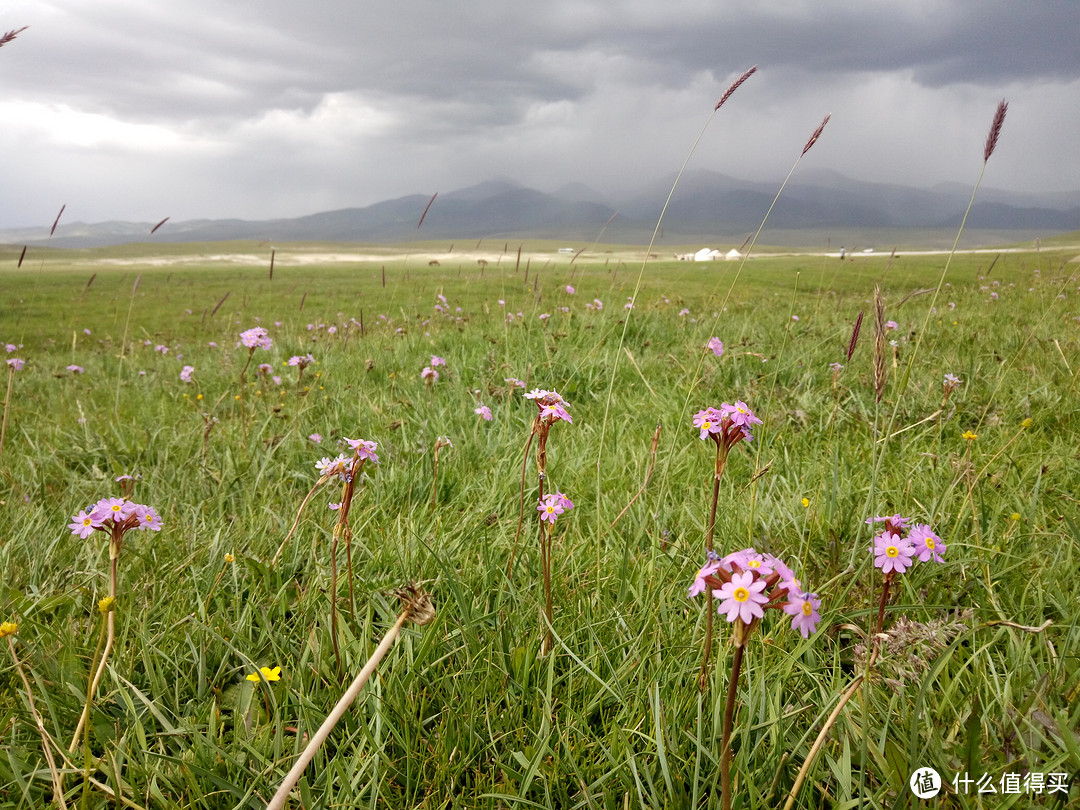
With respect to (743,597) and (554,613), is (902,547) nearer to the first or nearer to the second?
(743,597)

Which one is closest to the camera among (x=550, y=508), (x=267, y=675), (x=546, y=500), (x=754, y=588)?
(x=754, y=588)

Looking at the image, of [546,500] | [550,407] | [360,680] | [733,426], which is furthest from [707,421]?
[360,680]

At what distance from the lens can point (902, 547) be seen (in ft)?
4.92

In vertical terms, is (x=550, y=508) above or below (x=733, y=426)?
below

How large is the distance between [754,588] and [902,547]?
31.7 inches

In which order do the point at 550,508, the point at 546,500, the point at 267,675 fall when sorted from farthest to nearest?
the point at 546,500, the point at 550,508, the point at 267,675

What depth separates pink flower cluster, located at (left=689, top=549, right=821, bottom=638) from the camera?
0.95 meters

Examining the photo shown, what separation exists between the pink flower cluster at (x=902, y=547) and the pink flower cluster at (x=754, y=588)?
1.83 feet

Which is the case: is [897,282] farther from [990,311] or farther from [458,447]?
[458,447]

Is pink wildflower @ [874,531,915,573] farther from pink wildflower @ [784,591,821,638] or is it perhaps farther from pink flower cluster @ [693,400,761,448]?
pink wildflower @ [784,591,821,638]

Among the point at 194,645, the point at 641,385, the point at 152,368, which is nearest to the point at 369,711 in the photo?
the point at 194,645

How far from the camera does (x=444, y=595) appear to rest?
6.63ft

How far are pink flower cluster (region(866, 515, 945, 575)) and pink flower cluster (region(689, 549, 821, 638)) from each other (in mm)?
557

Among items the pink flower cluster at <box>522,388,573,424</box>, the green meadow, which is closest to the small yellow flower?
the green meadow
